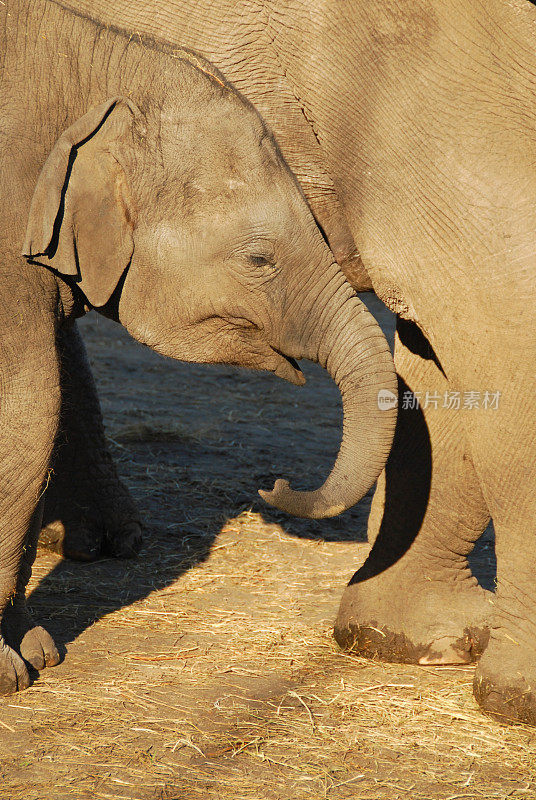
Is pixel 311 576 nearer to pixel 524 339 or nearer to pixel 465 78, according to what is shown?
pixel 524 339

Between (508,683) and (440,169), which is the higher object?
(440,169)

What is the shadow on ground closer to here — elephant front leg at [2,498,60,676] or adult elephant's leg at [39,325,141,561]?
adult elephant's leg at [39,325,141,561]

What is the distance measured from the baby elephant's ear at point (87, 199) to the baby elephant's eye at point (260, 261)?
0.36 meters

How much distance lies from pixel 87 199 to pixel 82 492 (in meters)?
1.90

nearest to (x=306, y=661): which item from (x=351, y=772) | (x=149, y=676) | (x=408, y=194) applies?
(x=149, y=676)

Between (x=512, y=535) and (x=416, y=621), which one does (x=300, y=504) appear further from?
(x=416, y=621)

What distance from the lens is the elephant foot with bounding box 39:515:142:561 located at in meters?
4.77

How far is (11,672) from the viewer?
3389mm

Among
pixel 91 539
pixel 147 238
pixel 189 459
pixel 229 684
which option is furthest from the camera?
pixel 189 459

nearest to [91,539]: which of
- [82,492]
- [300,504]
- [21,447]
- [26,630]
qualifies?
[82,492]

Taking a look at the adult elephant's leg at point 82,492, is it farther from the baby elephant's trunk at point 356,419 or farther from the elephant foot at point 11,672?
the baby elephant's trunk at point 356,419

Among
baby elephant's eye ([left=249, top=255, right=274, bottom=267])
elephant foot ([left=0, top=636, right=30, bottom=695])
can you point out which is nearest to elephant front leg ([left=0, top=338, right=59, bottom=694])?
elephant foot ([left=0, top=636, right=30, bottom=695])

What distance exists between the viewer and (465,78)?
333cm

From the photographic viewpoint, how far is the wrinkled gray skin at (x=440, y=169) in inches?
129
